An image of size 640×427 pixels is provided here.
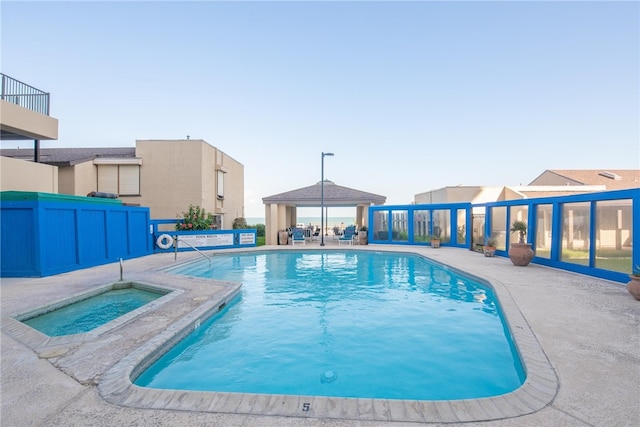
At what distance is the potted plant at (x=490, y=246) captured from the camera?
14.1 meters

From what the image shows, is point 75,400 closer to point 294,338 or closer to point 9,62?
point 294,338

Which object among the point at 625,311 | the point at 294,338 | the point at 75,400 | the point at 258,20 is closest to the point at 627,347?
the point at 625,311

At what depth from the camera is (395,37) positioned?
16312 millimetres

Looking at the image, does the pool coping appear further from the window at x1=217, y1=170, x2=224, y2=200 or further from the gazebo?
the window at x1=217, y1=170, x2=224, y2=200

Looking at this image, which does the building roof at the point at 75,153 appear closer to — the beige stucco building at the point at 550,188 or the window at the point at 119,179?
the window at the point at 119,179

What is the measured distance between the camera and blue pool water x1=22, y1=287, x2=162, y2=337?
18.7 feet

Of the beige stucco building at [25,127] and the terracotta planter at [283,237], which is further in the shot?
the terracotta planter at [283,237]

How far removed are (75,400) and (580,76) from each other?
2039 centimetres

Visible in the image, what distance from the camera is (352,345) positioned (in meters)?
5.17

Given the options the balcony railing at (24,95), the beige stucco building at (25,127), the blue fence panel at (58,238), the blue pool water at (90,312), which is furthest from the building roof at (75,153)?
the blue pool water at (90,312)

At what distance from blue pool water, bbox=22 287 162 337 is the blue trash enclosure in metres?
3.35

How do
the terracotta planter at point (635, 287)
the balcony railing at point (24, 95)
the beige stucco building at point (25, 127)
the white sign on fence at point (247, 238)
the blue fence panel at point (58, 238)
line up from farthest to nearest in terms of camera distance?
the white sign on fence at point (247, 238) < the balcony railing at point (24, 95) < the beige stucco building at point (25, 127) < the blue fence panel at point (58, 238) < the terracotta planter at point (635, 287)

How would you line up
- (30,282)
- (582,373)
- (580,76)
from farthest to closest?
(580,76) → (30,282) → (582,373)

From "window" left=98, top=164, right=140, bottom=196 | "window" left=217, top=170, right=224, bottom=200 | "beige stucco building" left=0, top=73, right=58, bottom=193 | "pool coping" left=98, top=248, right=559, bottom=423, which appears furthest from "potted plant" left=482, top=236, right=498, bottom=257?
"window" left=98, top=164, right=140, bottom=196
